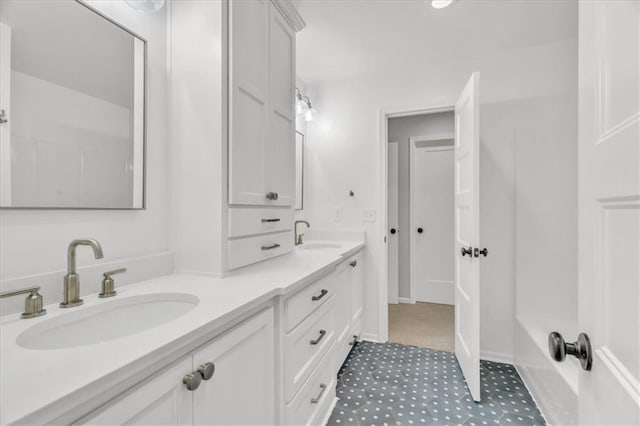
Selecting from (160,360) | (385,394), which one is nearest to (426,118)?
(385,394)

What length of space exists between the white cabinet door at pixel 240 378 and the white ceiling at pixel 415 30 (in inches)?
70.7

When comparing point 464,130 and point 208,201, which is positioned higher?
point 464,130

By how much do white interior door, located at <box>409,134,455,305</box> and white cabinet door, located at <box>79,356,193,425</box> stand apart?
323cm

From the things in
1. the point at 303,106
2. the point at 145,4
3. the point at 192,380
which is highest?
the point at 303,106

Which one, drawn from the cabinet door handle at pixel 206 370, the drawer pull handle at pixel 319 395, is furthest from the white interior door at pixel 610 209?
the drawer pull handle at pixel 319 395

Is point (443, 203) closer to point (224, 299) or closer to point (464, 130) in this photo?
point (464, 130)

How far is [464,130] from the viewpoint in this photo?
1986 mm

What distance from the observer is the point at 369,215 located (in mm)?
2561

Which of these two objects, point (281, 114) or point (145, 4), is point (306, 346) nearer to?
point (281, 114)

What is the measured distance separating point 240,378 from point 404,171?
10.3ft

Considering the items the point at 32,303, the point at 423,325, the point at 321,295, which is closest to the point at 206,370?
the point at 32,303

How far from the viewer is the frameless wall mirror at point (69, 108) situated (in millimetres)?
842

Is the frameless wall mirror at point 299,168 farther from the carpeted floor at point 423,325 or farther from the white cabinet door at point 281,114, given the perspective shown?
the carpeted floor at point 423,325

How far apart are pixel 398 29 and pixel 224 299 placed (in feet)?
6.62
